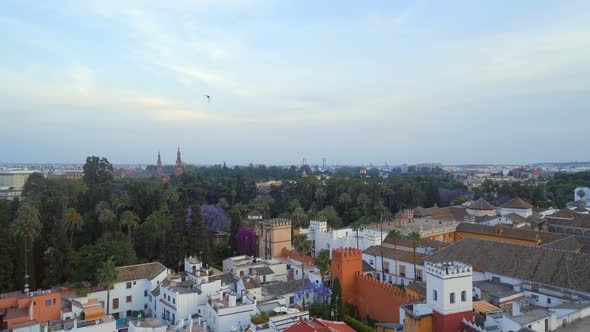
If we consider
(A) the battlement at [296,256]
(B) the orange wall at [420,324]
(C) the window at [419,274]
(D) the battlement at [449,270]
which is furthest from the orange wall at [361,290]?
(A) the battlement at [296,256]

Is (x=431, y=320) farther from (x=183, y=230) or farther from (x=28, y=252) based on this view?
(x=28, y=252)

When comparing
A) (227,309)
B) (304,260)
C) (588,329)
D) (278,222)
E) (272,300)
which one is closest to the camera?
(588,329)

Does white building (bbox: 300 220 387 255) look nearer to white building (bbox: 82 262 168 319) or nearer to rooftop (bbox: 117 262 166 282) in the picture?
white building (bbox: 82 262 168 319)

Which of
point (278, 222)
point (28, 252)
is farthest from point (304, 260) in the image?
point (28, 252)

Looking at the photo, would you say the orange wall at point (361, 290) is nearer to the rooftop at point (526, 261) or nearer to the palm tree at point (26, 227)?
the rooftop at point (526, 261)

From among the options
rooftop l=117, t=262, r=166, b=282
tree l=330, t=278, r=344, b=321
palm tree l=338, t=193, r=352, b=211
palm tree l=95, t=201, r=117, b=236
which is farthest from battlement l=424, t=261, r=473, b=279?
palm tree l=338, t=193, r=352, b=211
